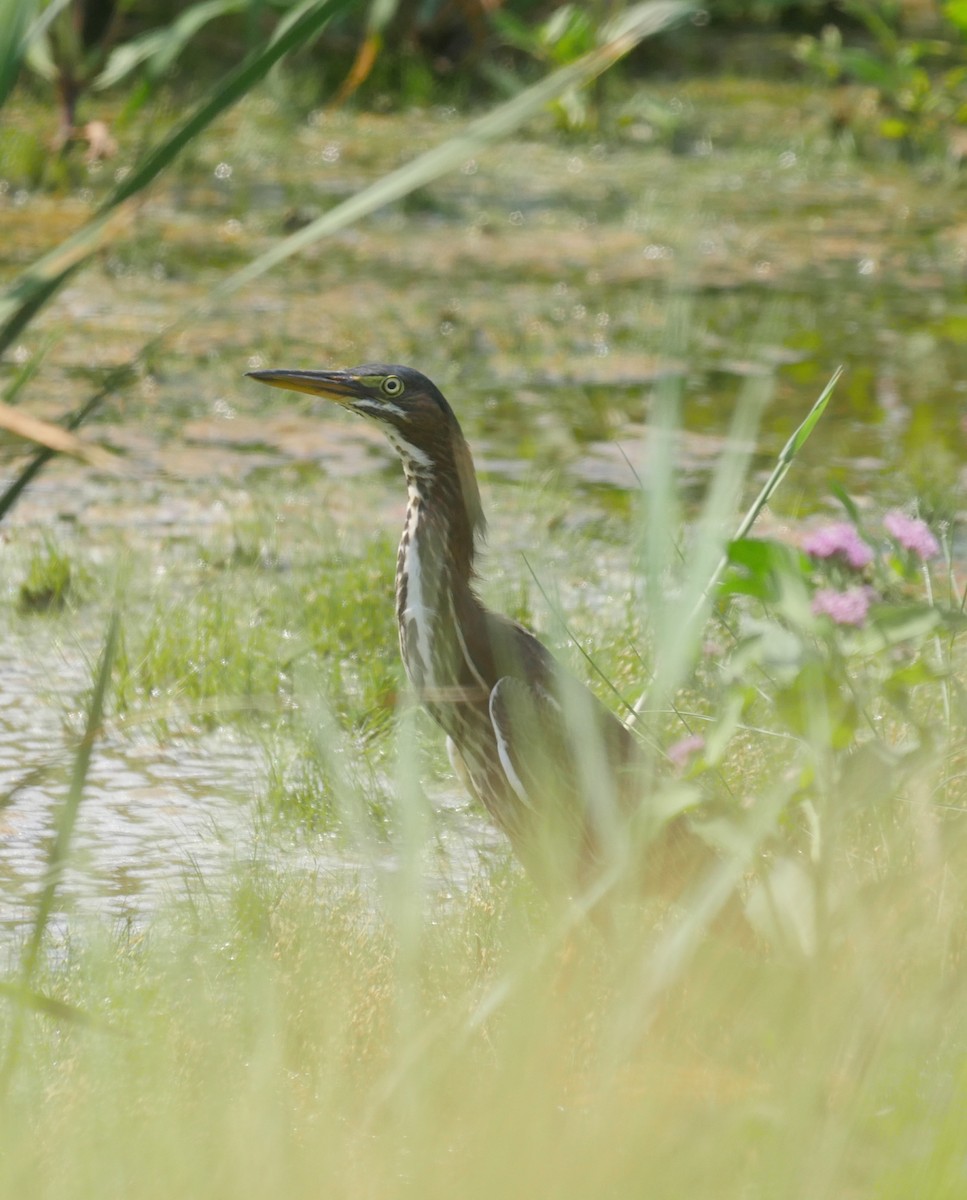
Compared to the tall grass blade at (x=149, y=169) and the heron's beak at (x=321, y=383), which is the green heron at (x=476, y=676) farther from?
the tall grass blade at (x=149, y=169)

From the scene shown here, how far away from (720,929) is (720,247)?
6045 millimetres

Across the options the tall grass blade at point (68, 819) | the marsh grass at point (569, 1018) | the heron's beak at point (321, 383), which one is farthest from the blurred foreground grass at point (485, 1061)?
the heron's beak at point (321, 383)

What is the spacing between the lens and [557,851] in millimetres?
3180

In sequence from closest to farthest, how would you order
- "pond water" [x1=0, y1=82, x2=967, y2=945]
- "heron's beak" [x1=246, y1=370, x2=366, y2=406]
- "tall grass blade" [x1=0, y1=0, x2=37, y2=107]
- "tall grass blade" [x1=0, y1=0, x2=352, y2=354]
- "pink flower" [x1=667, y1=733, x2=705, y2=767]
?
"tall grass blade" [x1=0, y1=0, x2=352, y2=354], "tall grass blade" [x1=0, y1=0, x2=37, y2=107], "pink flower" [x1=667, y1=733, x2=705, y2=767], "heron's beak" [x1=246, y1=370, x2=366, y2=406], "pond water" [x1=0, y1=82, x2=967, y2=945]

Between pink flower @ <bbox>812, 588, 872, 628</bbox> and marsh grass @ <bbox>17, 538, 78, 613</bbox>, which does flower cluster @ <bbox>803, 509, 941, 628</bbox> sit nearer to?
pink flower @ <bbox>812, 588, 872, 628</bbox>

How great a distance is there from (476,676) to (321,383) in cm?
64

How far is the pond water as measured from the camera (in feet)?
14.3

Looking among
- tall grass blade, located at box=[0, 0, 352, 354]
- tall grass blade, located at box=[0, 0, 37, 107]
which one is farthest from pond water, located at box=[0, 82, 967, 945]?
tall grass blade, located at box=[0, 0, 352, 354]

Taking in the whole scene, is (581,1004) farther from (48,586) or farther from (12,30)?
(48,586)

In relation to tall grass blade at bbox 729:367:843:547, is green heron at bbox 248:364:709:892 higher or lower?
lower

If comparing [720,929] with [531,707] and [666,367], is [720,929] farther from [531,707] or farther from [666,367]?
[666,367]

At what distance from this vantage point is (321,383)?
3746 mm

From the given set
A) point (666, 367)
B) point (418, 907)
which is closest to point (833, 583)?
point (666, 367)

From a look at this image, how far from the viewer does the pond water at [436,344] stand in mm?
4355
